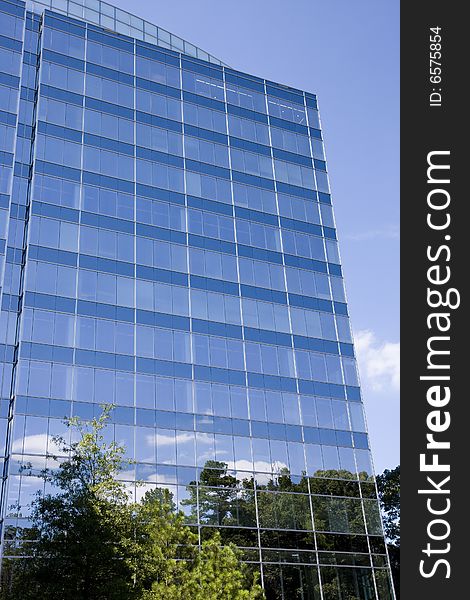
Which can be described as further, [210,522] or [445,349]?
[210,522]

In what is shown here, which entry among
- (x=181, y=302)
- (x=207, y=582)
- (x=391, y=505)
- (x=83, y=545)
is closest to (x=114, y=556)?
(x=83, y=545)

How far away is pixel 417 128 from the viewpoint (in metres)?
15.1

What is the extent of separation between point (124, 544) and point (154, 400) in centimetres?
1677

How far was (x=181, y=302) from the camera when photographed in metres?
52.6

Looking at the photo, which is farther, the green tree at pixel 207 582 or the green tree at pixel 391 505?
the green tree at pixel 391 505

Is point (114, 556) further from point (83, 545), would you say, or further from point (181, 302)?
point (181, 302)

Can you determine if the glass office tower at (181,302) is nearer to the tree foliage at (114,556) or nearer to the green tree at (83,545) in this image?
the green tree at (83,545)

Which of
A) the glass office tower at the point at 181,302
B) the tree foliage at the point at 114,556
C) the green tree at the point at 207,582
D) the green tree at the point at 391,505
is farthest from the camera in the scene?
the green tree at the point at 391,505

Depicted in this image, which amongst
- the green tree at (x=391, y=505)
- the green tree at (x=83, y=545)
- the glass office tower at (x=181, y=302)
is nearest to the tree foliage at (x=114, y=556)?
the green tree at (x=83, y=545)

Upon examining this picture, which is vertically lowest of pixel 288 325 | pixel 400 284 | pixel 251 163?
pixel 400 284

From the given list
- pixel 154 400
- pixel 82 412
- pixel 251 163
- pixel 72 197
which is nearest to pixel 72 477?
pixel 82 412

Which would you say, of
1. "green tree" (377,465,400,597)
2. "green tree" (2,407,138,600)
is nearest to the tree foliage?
"green tree" (2,407,138,600)

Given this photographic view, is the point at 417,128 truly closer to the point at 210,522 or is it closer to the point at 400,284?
the point at 400,284

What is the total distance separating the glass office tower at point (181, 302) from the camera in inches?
1831
